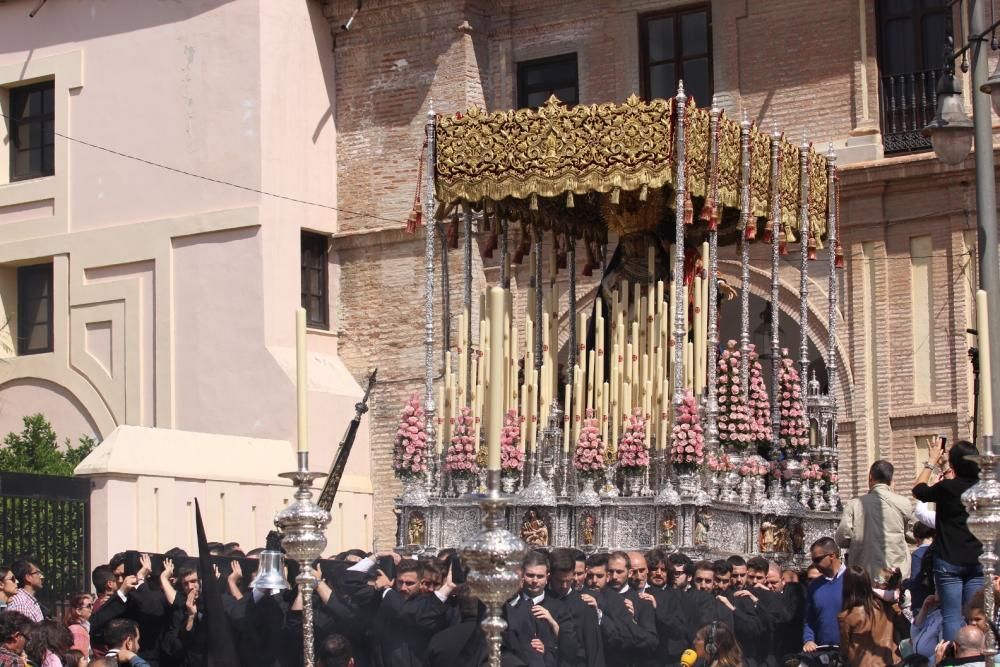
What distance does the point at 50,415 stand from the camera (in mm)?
26422

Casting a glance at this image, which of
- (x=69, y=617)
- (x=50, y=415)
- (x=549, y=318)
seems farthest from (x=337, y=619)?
(x=50, y=415)

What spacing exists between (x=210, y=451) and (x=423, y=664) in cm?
977

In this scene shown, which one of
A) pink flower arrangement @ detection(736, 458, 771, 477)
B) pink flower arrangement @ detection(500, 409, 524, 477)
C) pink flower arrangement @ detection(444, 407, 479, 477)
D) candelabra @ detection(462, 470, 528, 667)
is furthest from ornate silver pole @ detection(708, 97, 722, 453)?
candelabra @ detection(462, 470, 528, 667)

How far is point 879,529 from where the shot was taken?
46.4 feet

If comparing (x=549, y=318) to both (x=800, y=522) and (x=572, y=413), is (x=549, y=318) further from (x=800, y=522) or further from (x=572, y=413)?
(x=800, y=522)

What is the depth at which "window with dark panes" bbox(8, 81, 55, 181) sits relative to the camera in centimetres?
2706

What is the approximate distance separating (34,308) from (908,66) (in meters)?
11.7

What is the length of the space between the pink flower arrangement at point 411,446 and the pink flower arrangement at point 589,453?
147cm

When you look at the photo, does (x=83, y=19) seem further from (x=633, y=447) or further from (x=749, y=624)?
(x=749, y=624)

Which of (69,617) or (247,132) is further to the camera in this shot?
(247,132)

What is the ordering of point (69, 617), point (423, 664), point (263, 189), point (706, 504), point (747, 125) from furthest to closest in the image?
point (263, 189) → point (747, 125) → point (706, 504) → point (69, 617) → point (423, 664)

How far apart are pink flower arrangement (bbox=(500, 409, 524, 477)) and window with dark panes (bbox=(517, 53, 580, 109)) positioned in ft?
29.6

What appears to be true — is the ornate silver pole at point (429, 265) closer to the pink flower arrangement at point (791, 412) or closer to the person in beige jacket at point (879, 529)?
the pink flower arrangement at point (791, 412)

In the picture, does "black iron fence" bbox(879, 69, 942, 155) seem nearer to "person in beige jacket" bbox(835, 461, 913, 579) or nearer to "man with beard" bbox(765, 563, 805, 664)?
"person in beige jacket" bbox(835, 461, 913, 579)
